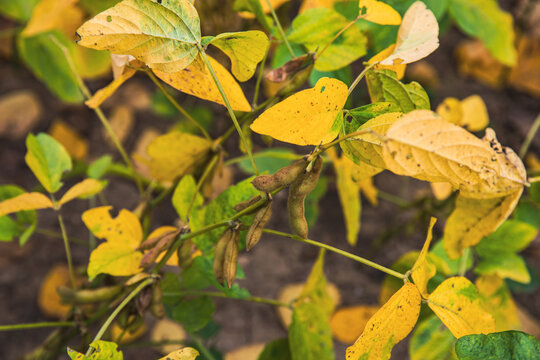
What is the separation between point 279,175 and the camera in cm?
39

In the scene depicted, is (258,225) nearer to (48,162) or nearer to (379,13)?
(379,13)

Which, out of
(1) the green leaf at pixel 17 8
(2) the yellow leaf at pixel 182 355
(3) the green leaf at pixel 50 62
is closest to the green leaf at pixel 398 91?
(2) the yellow leaf at pixel 182 355

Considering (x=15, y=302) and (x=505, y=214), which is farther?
(x=15, y=302)

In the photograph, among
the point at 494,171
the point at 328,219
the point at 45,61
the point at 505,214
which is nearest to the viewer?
the point at 494,171

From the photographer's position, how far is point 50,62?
3.26 ft

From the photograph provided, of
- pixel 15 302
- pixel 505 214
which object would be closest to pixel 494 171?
pixel 505 214

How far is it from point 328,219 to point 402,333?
72cm

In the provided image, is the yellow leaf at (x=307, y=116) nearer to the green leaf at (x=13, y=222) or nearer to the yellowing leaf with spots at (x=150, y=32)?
the yellowing leaf with spots at (x=150, y=32)

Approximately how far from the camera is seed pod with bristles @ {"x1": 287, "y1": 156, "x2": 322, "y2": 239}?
395mm

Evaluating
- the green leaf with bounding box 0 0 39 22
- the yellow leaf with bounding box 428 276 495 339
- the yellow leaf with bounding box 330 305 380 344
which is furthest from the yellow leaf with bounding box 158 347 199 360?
the green leaf with bounding box 0 0 39 22

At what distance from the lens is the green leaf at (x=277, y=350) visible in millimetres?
641

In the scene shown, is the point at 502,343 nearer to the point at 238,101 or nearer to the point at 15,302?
the point at 238,101

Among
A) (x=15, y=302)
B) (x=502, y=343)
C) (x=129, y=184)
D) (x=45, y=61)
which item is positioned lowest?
(x=15, y=302)

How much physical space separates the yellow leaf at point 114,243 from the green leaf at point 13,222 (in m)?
0.14
